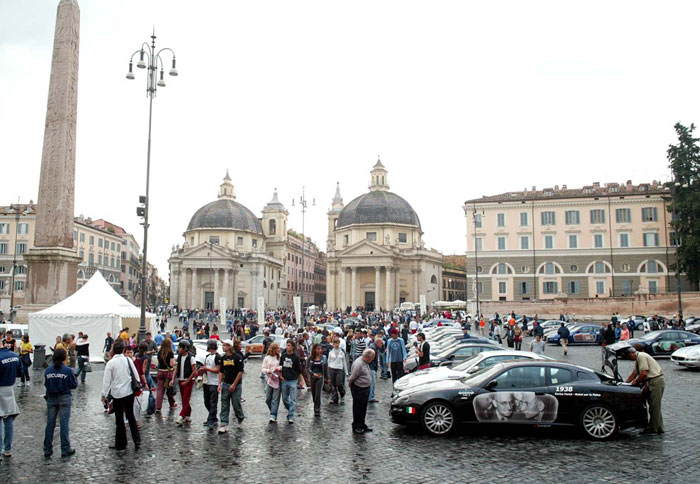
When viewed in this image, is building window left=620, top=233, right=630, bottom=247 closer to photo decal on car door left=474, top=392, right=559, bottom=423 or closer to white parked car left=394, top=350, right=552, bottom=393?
white parked car left=394, top=350, right=552, bottom=393

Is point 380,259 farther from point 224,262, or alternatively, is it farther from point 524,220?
point 524,220

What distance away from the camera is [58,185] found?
2244cm

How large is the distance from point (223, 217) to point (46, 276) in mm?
61165

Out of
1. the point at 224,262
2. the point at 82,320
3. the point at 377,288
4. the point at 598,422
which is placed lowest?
the point at 598,422

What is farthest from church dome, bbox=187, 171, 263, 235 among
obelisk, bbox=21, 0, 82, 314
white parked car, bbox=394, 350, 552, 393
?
white parked car, bbox=394, 350, 552, 393

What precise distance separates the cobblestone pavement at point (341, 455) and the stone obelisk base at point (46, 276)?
42.3ft

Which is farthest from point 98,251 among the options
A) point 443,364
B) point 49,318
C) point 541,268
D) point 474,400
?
point 474,400

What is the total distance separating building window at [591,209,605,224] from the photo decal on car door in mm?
48655

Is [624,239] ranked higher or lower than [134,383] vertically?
higher

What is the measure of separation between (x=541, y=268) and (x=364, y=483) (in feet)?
166

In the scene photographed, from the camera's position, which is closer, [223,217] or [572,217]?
[572,217]

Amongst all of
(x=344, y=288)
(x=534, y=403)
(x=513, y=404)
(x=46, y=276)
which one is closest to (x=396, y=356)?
(x=513, y=404)

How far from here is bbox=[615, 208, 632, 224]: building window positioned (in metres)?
53.0

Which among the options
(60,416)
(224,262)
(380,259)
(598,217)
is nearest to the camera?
(60,416)
